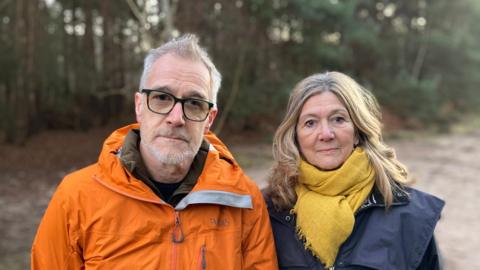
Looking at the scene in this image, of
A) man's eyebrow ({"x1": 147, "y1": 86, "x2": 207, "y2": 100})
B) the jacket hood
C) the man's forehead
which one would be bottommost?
the jacket hood

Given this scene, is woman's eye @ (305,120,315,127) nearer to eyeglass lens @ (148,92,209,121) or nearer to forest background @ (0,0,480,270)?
eyeglass lens @ (148,92,209,121)

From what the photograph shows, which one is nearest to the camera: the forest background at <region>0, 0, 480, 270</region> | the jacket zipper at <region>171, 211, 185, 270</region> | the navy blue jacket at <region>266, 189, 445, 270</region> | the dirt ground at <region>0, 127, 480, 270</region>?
the jacket zipper at <region>171, 211, 185, 270</region>

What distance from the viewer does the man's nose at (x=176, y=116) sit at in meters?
2.11

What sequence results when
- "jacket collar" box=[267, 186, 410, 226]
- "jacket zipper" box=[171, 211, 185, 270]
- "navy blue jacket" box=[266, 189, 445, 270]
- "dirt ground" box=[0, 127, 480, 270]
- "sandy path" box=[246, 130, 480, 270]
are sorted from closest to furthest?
"jacket zipper" box=[171, 211, 185, 270] → "navy blue jacket" box=[266, 189, 445, 270] → "jacket collar" box=[267, 186, 410, 226] → "sandy path" box=[246, 130, 480, 270] → "dirt ground" box=[0, 127, 480, 270]

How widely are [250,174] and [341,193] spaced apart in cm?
855

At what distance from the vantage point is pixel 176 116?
6.95 ft

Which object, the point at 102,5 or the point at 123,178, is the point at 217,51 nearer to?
the point at 102,5

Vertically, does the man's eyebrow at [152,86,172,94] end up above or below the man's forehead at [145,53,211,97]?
below

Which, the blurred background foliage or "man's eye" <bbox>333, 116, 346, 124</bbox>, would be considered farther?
the blurred background foliage

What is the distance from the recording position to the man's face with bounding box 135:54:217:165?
214 cm

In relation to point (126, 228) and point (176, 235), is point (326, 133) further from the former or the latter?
point (126, 228)

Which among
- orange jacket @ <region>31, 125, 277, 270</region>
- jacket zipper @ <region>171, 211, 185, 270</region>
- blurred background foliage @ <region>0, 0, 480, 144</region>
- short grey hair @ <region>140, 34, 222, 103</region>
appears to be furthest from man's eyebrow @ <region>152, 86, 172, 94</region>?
blurred background foliage @ <region>0, 0, 480, 144</region>

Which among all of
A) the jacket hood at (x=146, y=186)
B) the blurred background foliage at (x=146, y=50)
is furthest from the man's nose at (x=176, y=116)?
the blurred background foliage at (x=146, y=50)

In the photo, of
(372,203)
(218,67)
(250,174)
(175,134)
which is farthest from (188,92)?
(218,67)
